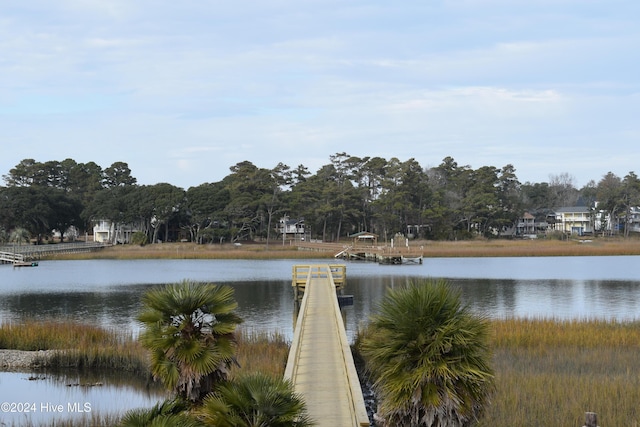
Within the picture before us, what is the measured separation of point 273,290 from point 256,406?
31.2m

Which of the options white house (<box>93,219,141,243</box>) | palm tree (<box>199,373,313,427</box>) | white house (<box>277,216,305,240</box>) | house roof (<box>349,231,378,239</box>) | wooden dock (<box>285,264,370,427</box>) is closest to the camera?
palm tree (<box>199,373,313,427</box>)

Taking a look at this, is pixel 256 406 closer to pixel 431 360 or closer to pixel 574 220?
pixel 431 360

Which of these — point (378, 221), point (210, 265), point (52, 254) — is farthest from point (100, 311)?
point (378, 221)

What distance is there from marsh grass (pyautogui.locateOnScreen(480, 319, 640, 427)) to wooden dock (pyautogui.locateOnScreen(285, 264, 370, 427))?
2.33 metres

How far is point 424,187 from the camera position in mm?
95312

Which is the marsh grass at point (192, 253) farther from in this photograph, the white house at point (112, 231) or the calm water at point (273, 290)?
the white house at point (112, 231)

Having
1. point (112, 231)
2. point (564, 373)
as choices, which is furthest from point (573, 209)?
point (564, 373)

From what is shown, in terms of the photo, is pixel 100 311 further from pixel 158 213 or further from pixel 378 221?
pixel 378 221

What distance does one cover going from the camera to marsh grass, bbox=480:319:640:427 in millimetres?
11289

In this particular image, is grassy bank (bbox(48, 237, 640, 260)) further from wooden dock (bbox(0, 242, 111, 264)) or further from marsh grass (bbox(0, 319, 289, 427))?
marsh grass (bbox(0, 319, 289, 427))

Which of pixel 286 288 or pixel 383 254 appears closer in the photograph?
pixel 286 288

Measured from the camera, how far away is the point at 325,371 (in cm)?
1278

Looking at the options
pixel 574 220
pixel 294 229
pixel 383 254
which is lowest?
pixel 383 254

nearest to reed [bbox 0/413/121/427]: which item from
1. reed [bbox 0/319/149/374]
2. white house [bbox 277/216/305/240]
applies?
reed [bbox 0/319/149/374]
